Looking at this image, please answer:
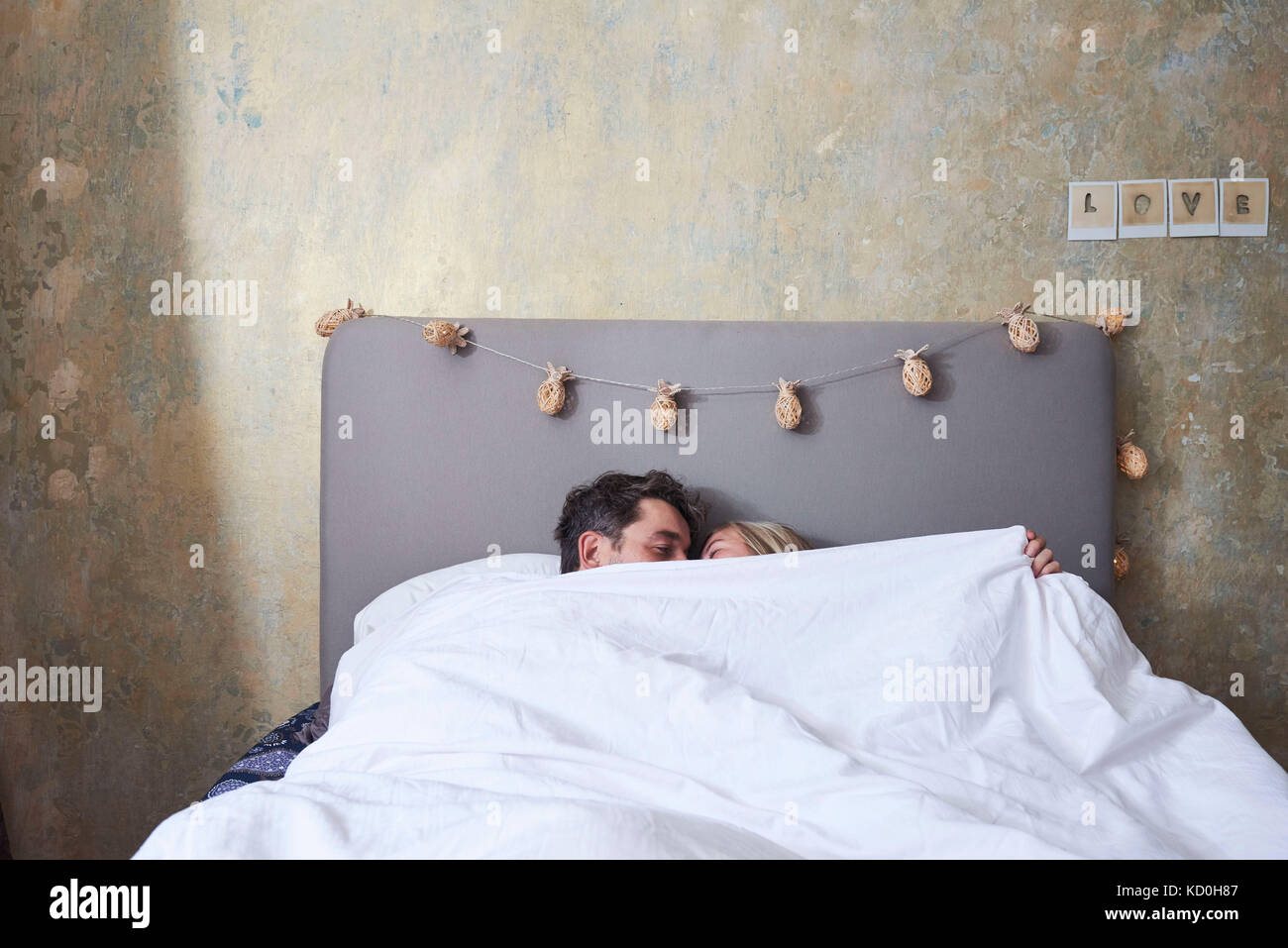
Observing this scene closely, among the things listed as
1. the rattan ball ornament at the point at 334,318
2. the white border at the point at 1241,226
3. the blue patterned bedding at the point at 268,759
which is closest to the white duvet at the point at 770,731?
the blue patterned bedding at the point at 268,759

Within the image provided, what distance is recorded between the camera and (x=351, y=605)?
173cm

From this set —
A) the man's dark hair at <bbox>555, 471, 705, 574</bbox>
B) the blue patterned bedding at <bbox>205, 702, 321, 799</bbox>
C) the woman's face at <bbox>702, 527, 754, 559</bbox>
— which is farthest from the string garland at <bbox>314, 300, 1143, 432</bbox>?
the blue patterned bedding at <bbox>205, 702, 321, 799</bbox>

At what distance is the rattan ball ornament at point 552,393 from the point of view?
5.54 ft

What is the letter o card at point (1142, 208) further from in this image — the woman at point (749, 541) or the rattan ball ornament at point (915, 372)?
the woman at point (749, 541)

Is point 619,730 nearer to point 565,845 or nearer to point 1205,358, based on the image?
point 565,845

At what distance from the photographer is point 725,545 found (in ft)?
5.16

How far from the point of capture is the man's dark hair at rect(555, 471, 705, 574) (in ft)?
5.15

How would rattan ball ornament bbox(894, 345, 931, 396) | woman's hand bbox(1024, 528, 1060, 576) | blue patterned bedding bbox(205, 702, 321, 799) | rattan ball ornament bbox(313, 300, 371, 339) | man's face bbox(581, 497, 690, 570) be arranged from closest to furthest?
1. blue patterned bedding bbox(205, 702, 321, 799)
2. woman's hand bbox(1024, 528, 1060, 576)
3. man's face bbox(581, 497, 690, 570)
4. rattan ball ornament bbox(894, 345, 931, 396)
5. rattan ball ornament bbox(313, 300, 371, 339)

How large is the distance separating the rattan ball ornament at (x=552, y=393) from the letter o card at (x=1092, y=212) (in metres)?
1.19

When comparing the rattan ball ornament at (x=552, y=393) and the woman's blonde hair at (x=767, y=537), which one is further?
the rattan ball ornament at (x=552, y=393)

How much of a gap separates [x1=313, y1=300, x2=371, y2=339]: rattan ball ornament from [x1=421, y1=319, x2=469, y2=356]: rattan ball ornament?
20 cm

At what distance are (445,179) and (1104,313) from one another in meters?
1.48

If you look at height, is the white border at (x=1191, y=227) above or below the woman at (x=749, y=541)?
above

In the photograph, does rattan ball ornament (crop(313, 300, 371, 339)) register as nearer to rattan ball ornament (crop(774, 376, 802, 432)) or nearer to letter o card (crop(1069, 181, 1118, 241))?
rattan ball ornament (crop(774, 376, 802, 432))
